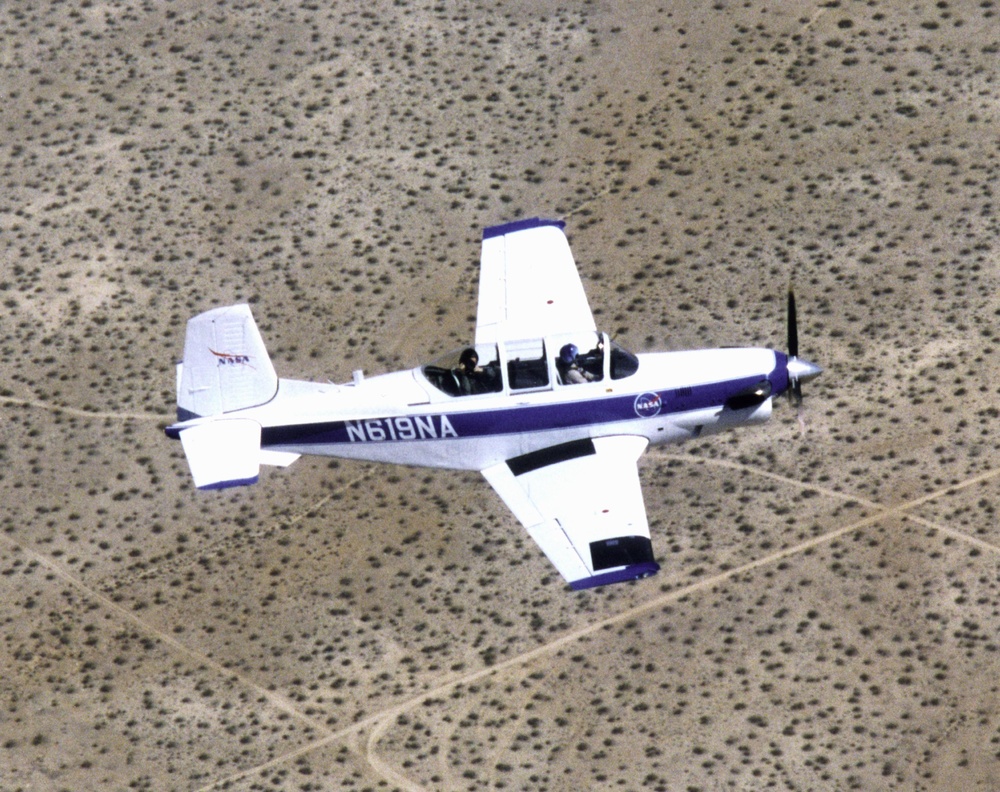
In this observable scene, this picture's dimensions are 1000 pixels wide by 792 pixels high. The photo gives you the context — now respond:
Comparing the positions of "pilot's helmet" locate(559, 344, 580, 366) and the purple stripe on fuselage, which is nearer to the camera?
"pilot's helmet" locate(559, 344, 580, 366)

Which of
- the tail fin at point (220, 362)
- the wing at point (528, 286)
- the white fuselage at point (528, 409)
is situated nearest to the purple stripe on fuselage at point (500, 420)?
the white fuselage at point (528, 409)

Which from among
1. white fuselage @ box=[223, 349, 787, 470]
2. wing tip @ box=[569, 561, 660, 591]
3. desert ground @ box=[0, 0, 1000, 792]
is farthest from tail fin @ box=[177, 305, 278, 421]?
wing tip @ box=[569, 561, 660, 591]

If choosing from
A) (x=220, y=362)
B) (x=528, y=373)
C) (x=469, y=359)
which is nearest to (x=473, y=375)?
(x=469, y=359)

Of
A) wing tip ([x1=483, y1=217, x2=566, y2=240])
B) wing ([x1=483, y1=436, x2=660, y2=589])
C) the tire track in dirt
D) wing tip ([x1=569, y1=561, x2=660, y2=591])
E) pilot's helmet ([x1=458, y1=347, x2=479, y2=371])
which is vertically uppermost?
wing tip ([x1=483, y1=217, x2=566, y2=240])

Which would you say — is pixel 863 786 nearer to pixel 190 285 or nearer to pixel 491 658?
pixel 491 658

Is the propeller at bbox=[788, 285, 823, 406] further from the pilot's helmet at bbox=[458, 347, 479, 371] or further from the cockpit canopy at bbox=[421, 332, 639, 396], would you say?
the pilot's helmet at bbox=[458, 347, 479, 371]

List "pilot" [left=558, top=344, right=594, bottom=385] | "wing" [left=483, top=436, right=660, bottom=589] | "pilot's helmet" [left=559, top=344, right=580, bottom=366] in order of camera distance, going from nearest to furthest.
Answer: "wing" [left=483, top=436, right=660, bottom=589], "pilot's helmet" [left=559, top=344, right=580, bottom=366], "pilot" [left=558, top=344, right=594, bottom=385]

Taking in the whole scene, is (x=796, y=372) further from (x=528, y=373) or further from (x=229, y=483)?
(x=229, y=483)


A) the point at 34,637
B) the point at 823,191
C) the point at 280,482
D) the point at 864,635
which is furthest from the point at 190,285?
the point at 864,635
